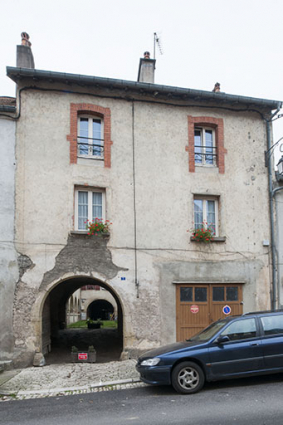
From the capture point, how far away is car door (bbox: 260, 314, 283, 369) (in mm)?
7762

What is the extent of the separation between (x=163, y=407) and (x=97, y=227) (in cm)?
589

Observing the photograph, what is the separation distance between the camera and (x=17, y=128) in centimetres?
1161

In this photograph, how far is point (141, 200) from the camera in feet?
40.2

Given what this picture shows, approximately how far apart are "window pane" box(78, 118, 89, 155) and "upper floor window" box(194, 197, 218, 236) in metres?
4.08

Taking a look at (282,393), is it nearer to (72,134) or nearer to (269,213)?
(269,213)

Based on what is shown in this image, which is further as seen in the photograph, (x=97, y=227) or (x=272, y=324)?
(x=97, y=227)

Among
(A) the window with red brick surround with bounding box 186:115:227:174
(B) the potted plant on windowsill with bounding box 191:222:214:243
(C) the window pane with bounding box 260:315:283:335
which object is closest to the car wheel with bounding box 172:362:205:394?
(C) the window pane with bounding box 260:315:283:335

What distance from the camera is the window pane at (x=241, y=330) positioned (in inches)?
312

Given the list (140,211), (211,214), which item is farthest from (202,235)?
(140,211)

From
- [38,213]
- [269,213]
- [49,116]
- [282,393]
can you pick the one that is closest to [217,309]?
[269,213]

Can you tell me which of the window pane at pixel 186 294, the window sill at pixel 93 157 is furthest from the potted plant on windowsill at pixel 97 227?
the window pane at pixel 186 294

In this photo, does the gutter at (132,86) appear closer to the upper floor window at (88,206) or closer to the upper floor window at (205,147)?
the upper floor window at (205,147)

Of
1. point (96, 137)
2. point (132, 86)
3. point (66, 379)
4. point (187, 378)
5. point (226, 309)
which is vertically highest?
point (132, 86)

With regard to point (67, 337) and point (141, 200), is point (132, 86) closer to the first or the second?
point (141, 200)
